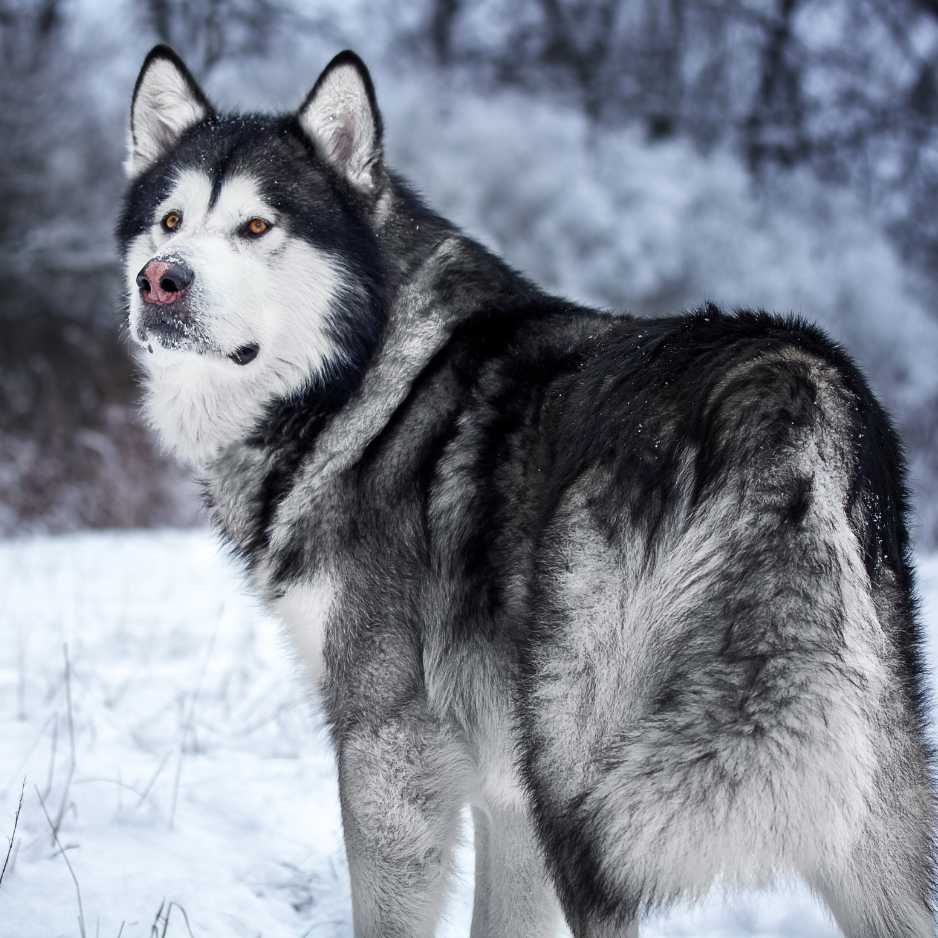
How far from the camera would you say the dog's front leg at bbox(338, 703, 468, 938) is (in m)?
2.53

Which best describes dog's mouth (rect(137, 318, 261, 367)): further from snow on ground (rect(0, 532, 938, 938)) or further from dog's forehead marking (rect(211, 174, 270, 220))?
snow on ground (rect(0, 532, 938, 938))

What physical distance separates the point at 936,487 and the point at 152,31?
11.5m

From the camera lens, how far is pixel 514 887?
113 inches

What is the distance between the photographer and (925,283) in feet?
46.8

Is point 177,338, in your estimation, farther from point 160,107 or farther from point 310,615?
point 160,107

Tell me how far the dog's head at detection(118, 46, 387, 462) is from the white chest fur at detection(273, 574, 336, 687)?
578 mm

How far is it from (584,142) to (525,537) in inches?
552

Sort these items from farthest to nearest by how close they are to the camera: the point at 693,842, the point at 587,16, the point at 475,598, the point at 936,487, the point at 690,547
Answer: the point at 587,16, the point at 936,487, the point at 475,598, the point at 690,547, the point at 693,842

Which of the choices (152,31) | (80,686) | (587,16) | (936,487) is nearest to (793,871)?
(80,686)

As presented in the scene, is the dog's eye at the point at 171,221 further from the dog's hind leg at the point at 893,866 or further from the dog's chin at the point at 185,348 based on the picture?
the dog's hind leg at the point at 893,866

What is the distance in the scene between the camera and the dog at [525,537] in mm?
1810

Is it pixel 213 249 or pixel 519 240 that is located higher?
pixel 213 249

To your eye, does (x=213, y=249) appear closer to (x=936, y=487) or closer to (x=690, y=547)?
(x=690, y=547)

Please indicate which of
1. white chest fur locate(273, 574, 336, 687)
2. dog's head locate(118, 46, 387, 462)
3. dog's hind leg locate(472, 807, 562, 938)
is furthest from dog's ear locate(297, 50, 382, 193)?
dog's hind leg locate(472, 807, 562, 938)
